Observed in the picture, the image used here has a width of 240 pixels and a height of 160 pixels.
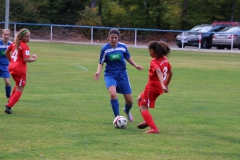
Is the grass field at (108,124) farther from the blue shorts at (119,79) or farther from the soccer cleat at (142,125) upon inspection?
the blue shorts at (119,79)

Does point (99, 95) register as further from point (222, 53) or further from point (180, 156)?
point (222, 53)

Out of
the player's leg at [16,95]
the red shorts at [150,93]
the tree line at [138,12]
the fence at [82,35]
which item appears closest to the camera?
the red shorts at [150,93]

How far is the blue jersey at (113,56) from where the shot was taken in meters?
10.3

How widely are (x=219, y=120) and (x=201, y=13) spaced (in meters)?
45.1

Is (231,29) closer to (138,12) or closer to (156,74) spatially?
(138,12)

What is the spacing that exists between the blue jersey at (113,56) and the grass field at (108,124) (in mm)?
1040

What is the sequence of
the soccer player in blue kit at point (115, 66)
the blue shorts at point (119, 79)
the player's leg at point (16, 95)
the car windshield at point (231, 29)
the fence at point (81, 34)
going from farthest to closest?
1. the fence at point (81, 34)
2. the car windshield at point (231, 29)
3. the player's leg at point (16, 95)
4. the blue shorts at point (119, 79)
5. the soccer player in blue kit at point (115, 66)

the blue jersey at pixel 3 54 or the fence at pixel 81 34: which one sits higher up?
the blue jersey at pixel 3 54

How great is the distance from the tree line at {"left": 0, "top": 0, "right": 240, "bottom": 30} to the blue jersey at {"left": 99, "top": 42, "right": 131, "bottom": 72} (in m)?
40.2

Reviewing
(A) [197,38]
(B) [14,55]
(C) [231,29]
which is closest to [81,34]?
(A) [197,38]

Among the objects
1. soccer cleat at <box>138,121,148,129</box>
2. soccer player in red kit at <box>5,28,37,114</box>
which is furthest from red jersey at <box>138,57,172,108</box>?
soccer player in red kit at <box>5,28,37,114</box>

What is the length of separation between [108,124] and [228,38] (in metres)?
29.4

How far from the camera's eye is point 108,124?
10109mm

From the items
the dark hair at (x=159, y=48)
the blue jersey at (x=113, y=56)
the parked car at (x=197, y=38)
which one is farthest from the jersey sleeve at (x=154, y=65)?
the parked car at (x=197, y=38)
